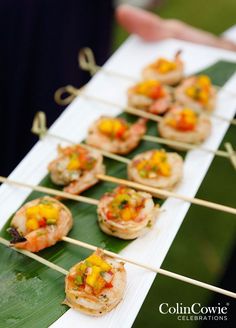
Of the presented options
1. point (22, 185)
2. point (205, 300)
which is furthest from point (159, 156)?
point (205, 300)

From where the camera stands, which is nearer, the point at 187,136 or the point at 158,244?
the point at 158,244

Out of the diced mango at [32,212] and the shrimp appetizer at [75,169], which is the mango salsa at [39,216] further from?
the shrimp appetizer at [75,169]

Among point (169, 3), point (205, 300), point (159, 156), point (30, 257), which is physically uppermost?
point (159, 156)

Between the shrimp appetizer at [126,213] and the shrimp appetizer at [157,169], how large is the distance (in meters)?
0.21

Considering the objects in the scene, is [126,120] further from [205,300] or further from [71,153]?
[205,300]

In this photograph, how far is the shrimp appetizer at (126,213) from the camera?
333cm

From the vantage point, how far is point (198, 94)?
4.46 m

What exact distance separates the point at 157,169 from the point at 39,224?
0.97 meters

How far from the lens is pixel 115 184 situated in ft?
12.7

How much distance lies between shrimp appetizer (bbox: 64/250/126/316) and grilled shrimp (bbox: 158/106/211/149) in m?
1.44

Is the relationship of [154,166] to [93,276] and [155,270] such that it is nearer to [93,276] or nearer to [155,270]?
[155,270]

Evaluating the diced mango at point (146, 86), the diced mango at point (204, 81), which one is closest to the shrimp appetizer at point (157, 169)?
the diced mango at point (146, 86)

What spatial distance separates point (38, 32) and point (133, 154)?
1844 mm

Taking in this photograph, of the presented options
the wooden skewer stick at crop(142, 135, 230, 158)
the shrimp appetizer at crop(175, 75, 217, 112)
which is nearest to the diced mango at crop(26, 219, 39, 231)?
the wooden skewer stick at crop(142, 135, 230, 158)
